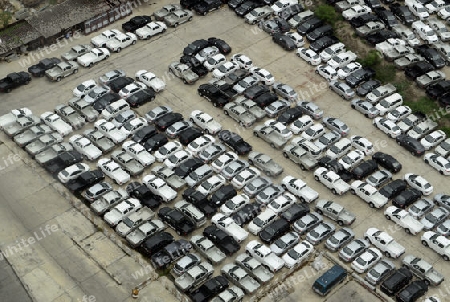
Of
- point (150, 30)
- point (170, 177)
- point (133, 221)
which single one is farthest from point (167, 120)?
point (150, 30)

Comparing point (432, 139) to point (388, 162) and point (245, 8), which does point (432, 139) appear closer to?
point (388, 162)

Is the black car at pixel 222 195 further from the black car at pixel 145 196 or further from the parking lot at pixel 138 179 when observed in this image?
the black car at pixel 145 196

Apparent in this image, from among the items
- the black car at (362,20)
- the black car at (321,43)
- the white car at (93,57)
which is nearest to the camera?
the white car at (93,57)

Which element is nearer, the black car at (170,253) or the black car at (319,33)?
the black car at (170,253)

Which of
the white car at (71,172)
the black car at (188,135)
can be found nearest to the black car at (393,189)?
the black car at (188,135)

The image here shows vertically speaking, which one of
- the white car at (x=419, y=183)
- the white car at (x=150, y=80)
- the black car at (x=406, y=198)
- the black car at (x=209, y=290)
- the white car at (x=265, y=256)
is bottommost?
the black car at (x=209, y=290)

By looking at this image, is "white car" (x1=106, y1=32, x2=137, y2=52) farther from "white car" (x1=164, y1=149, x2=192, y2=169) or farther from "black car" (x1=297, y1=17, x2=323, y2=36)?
"black car" (x1=297, y1=17, x2=323, y2=36)

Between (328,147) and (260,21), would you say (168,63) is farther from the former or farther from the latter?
(328,147)
